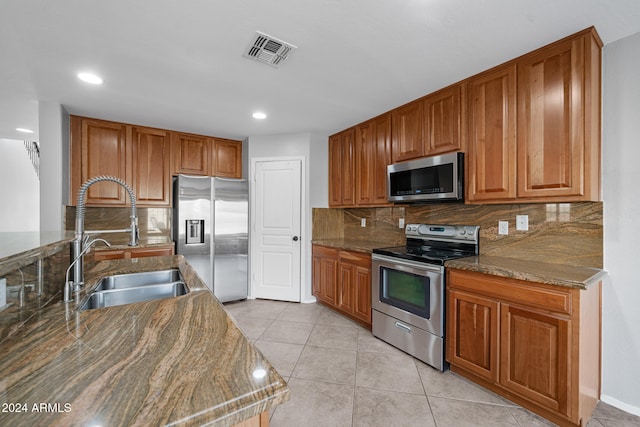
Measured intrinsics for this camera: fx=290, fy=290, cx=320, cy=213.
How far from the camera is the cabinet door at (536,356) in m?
1.59

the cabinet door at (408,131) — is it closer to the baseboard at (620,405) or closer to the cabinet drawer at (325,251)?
the cabinet drawer at (325,251)

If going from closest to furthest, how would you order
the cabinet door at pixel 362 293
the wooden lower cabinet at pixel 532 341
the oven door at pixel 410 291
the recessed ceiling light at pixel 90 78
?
1. the wooden lower cabinet at pixel 532 341
2. the oven door at pixel 410 291
3. the recessed ceiling light at pixel 90 78
4. the cabinet door at pixel 362 293

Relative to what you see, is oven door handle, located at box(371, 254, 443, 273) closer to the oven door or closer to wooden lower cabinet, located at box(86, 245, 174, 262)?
the oven door

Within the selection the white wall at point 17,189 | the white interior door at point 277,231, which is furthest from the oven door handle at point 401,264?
the white wall at point 17,189

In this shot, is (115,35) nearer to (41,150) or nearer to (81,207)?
(81,207)

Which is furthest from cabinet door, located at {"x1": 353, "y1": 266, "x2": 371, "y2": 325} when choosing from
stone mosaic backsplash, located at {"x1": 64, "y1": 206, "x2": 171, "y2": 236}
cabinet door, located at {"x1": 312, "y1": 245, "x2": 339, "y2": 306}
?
stone mosaic backsplash, located at {"x1": 64, "y1": 206, "x2": 171, "y2": 236}

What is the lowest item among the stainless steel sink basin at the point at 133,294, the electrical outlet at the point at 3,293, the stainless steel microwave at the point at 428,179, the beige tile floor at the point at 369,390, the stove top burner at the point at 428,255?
the beige tile floor at the point at 369,390

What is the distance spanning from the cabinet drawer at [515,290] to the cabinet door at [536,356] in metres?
0.06

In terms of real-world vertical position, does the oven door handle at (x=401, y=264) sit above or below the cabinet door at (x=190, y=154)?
below

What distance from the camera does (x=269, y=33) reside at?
1.78 meters

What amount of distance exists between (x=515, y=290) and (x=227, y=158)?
364 cm

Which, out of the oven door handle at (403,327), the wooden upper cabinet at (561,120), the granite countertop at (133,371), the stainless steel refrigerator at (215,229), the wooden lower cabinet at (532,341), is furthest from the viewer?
the stainless steel refrigerator at (215,229)

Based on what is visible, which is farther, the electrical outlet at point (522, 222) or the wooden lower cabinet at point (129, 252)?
the wooden lower cabinet at point (129, 252)

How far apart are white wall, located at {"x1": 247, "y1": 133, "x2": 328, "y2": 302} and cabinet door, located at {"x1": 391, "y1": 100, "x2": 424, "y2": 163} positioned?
122cm
